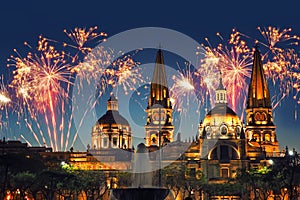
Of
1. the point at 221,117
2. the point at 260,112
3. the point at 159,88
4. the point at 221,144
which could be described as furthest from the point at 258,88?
the point at 159,88

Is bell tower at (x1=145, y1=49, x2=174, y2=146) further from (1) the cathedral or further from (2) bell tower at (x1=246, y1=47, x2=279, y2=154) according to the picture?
(2) bell tower at (x1=246, y1=47, x2=279, y2=154)

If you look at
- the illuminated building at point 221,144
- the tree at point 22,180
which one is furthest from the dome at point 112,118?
the tree at point 22,180

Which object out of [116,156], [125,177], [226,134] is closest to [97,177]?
[125,177]

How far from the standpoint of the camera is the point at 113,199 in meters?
55.1

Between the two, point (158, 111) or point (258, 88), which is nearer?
point (258, 88)

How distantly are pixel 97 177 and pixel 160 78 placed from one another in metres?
51.0

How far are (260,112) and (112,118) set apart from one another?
39.2m

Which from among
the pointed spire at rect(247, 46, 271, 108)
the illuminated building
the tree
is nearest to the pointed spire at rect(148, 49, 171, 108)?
the illuminated building

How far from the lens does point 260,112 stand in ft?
548

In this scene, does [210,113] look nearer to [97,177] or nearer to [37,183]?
[97,177]

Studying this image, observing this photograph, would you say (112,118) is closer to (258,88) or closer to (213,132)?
(213,132)

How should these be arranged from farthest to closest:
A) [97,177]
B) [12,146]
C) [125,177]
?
1. [12,146]
2. [125,177]
3. [97,177]

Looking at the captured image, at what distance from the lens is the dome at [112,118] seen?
564ft

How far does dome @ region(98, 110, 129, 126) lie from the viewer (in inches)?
6772
